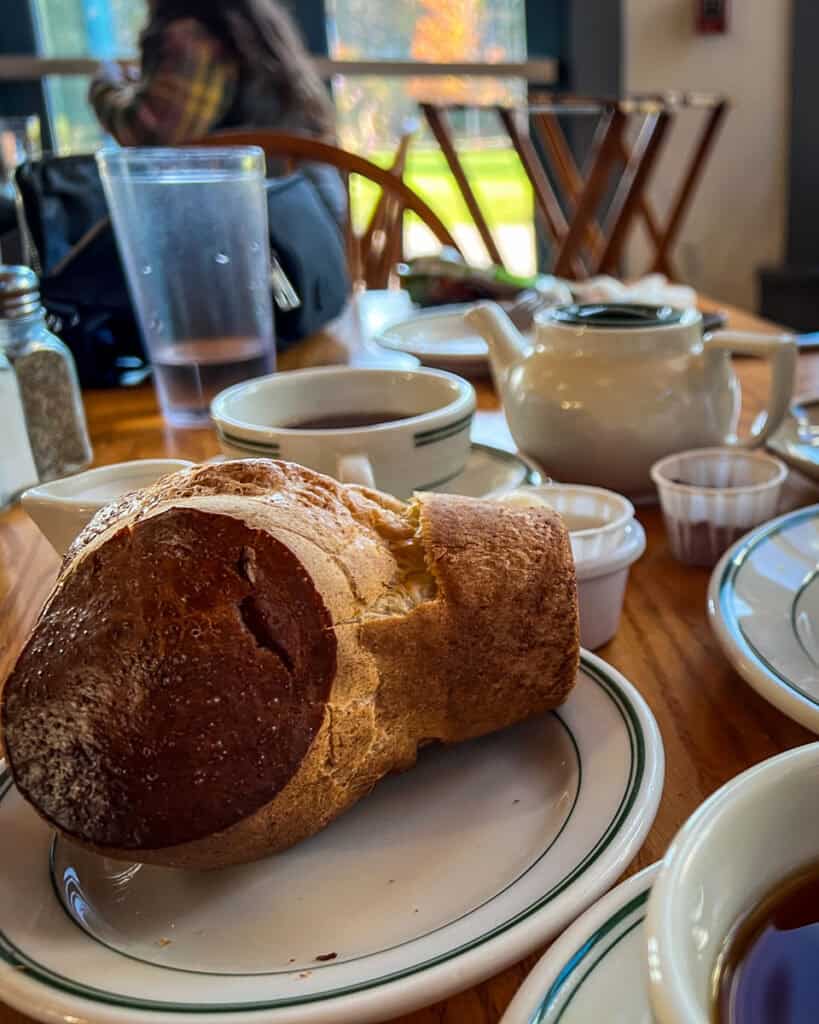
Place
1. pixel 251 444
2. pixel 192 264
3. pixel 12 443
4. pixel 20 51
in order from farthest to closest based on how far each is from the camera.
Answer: pixel 20 51
pixel 192 264
pixel 12 443
pixel 251 444

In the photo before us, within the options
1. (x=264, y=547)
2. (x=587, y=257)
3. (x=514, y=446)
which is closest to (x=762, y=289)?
(x=587, y=257)

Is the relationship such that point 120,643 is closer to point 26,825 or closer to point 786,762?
point 26,825

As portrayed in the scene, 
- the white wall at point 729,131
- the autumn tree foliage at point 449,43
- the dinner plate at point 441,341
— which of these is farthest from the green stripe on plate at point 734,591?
the white wall at point 729,131

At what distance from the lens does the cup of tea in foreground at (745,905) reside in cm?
24

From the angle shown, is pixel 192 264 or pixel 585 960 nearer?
pixel 585 960

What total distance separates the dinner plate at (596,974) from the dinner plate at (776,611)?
0.18 metres

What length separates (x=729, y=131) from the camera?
3971mm

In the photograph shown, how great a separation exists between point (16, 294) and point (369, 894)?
74 cm

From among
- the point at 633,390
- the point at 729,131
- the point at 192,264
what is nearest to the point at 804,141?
the point at 729,131

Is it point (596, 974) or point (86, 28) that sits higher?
point (86, 28)

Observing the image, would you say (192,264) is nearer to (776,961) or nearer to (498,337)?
(498,337)

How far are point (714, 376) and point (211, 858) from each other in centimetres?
64

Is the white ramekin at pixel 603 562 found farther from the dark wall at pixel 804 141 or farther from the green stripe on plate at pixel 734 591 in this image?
the dark wall at pixel 804 141

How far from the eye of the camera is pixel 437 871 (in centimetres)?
39
